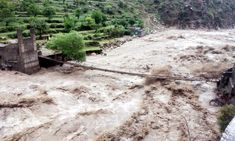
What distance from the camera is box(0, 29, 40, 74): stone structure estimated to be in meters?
32.1

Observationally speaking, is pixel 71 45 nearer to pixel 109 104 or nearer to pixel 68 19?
pixel 109 104

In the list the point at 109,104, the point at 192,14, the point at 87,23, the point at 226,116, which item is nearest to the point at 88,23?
the point at 87,23

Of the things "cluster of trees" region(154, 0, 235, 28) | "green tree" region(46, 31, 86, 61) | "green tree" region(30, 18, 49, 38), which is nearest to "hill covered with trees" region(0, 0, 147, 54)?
"green tree" region(30, 18, 49, 38)

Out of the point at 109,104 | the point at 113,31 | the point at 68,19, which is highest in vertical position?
the point at 68,19

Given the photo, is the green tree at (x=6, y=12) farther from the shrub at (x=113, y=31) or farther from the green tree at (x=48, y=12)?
the shrub at (x=113, y=31)

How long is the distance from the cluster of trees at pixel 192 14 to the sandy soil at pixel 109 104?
39891mm

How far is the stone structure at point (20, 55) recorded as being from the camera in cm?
3212

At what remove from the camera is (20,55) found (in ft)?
105

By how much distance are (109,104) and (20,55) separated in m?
10.4

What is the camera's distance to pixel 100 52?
4372 cm

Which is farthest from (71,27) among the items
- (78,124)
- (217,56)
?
(78,124)

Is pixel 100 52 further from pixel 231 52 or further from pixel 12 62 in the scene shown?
pixel 231 52

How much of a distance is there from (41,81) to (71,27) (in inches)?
726

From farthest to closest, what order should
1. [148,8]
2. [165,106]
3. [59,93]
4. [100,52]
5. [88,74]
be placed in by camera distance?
[148,8]
[100,52]
[88,74]
[59,93]
[165,106]
